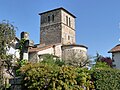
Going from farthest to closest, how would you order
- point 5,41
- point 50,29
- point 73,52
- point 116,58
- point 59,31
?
point 50,29
point 59,31
point 73,52
point 116,58
point 5,41

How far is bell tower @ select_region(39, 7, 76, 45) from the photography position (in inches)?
2635

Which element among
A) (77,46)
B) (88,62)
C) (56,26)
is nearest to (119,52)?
(88,62)

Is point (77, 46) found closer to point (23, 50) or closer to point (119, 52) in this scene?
point (119, 52)

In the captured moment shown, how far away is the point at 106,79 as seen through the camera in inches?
609

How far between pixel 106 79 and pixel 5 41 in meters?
6.10

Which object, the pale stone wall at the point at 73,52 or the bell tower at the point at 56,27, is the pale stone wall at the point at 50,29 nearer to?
the bell tower at the point at 56,27

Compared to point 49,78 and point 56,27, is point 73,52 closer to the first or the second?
point 56,27

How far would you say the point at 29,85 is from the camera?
43.2 feet

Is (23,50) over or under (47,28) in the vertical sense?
under

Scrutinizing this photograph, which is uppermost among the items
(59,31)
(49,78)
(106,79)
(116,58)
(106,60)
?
(59,31)

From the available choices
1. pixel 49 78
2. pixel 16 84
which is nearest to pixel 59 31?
pixel 16 84

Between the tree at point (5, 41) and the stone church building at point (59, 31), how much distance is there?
45.9 m

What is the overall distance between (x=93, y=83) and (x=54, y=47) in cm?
4385

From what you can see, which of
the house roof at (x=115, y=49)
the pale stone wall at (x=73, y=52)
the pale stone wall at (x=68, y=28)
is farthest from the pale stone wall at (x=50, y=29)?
the house roof at (x=115, y=49)
